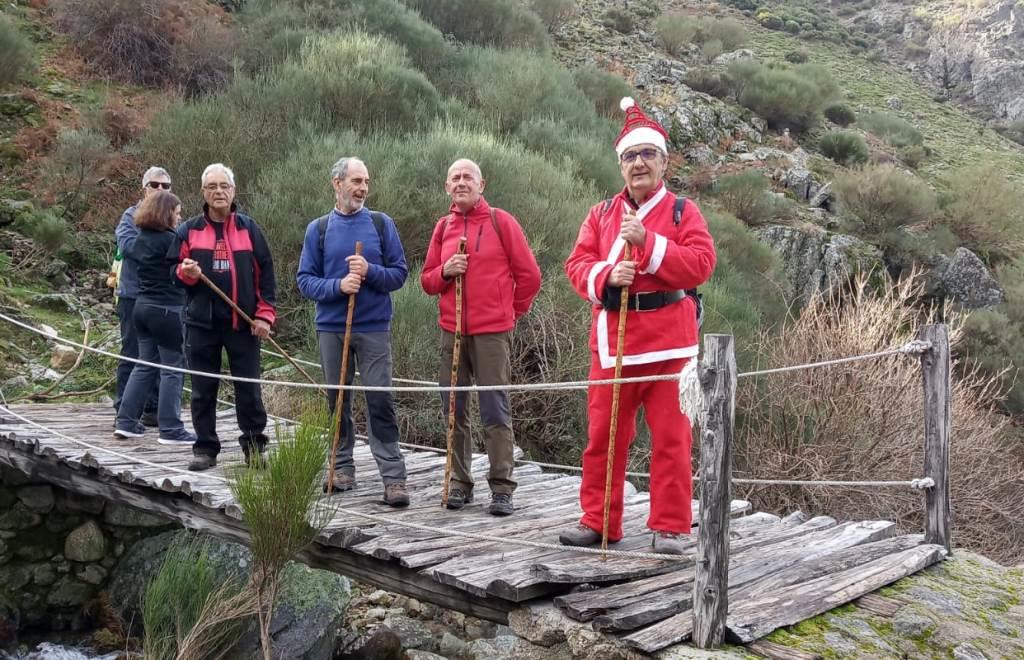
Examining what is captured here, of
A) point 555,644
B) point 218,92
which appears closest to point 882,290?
point 218,92

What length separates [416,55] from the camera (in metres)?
17.9

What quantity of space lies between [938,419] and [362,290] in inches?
121

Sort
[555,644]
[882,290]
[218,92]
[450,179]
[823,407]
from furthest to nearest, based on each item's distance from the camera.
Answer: [882,290] < [218,92] < [823,407] < [450,179] < [555,644]

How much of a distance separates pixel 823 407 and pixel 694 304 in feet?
18.7

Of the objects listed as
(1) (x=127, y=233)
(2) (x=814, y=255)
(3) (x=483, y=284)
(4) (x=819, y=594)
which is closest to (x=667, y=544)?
(4) (x=819, y=594)

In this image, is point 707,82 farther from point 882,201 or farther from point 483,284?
point 483,284

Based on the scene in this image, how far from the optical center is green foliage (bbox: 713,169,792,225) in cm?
1842

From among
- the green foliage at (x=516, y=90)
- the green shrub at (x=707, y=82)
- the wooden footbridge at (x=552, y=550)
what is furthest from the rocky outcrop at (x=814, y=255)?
the wooden footbridge at (x=552, y=550)

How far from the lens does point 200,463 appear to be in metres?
5.34

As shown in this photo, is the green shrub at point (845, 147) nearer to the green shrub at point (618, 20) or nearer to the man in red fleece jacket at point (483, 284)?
the green shrub at point (618, 20)

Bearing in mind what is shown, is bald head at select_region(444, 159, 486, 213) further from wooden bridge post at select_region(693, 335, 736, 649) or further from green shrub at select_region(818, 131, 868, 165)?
green shrub at select_region(818, 131, 868, 165)

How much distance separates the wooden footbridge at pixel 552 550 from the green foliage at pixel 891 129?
84.8 ft

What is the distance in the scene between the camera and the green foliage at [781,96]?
25328 millimetres

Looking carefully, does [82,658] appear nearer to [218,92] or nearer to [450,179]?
[450,179]
